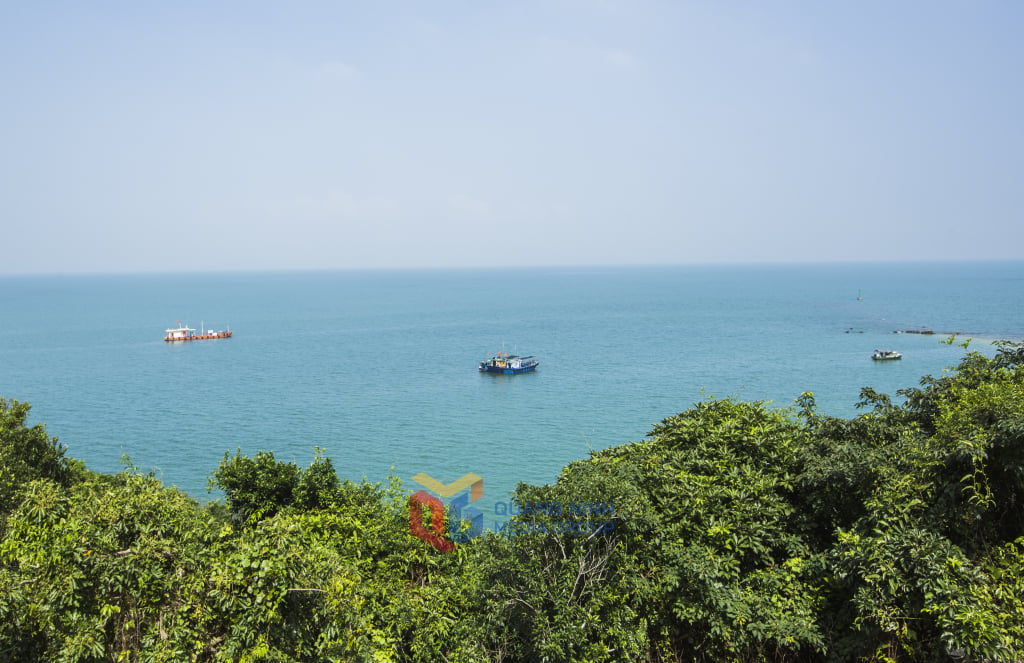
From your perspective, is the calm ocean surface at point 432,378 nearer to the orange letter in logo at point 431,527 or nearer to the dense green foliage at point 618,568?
the dense green foliage at point 618,568

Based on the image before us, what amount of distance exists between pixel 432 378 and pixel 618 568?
46085 mm

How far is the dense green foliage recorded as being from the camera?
25.8 feet

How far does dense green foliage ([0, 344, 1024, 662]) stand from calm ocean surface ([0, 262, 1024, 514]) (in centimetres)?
469

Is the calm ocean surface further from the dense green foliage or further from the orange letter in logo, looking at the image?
the orange letter in logo

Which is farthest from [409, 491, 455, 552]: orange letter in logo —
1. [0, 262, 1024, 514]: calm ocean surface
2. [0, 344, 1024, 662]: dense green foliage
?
[0, 262, 1024, 514]: calm ocean surface

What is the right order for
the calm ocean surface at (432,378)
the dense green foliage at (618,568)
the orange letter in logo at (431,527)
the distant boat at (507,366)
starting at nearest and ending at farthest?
the dense green foliage at (618,568), the orange letter in logo at (431,527), the calm ocean surface at (432,378), the distant boat at (507,366)

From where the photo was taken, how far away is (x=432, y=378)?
54.8 meters

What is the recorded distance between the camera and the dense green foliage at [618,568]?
25.8ft

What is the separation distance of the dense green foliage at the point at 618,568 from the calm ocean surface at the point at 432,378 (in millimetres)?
4693

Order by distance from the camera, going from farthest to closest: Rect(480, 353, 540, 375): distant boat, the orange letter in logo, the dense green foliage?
Rect(480, 353, 540, 375): distant boat, the orange letter in logo, the dense green foliage

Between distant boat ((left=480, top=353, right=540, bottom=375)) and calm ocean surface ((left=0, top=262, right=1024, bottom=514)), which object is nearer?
calm ocean surface ((left=0, top=262, right=1024, bottom=514))

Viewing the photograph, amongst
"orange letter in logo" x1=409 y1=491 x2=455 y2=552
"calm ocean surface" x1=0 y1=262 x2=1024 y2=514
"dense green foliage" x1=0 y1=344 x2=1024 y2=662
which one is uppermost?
"dense green foliage" x1=0 y1=344 x2=1024 y2=662

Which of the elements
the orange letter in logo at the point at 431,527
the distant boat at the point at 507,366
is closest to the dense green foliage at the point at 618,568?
the orange letter in logo at the point at 431,527

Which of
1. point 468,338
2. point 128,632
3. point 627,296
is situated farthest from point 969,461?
point 627,296
